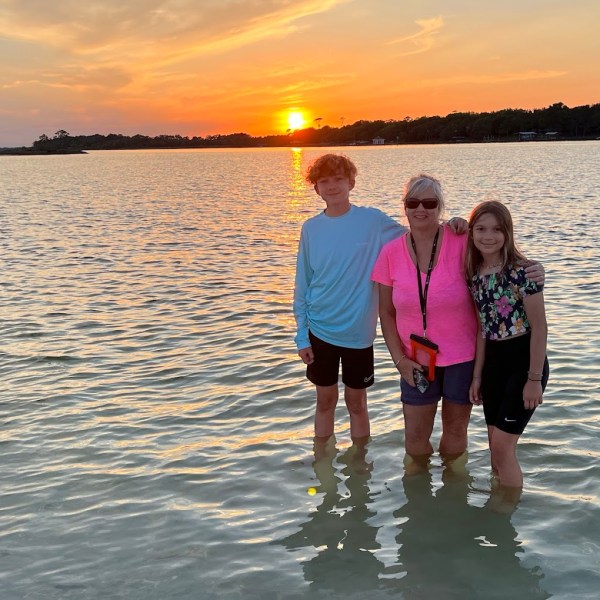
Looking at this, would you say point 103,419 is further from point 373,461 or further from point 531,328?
point 531,328

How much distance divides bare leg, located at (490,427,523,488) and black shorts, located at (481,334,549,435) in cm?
7

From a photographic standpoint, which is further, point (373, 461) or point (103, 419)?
point (103, 419)

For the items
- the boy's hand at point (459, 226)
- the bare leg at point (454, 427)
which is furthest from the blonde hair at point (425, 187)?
the bare leg at point (454, 427)

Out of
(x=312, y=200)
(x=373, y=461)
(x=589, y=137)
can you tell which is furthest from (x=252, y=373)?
(x=589, y=137)

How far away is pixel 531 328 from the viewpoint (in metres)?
4.17

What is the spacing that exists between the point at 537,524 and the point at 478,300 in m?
1.75

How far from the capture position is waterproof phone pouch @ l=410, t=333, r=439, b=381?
4625 millimetres

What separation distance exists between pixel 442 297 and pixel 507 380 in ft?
2.32

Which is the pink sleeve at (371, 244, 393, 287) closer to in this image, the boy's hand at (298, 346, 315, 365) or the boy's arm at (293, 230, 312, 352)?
the boy's arm at (293, 230, 312, 352)

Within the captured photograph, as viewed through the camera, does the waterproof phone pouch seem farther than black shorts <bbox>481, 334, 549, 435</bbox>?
Yes

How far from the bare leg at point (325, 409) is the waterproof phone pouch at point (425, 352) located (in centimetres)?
110

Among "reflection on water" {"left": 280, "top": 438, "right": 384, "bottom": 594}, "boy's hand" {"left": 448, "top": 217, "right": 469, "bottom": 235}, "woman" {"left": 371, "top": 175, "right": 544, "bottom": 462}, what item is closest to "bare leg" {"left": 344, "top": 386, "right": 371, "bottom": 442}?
"reflection on water" {"left": 280, "top": 438, "right": 384, "bottom": 594}

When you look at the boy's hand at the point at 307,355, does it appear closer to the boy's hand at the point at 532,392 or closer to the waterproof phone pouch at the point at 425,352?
the waterproof phone pouch at the point at 425,352

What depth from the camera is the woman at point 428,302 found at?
4.50 m
